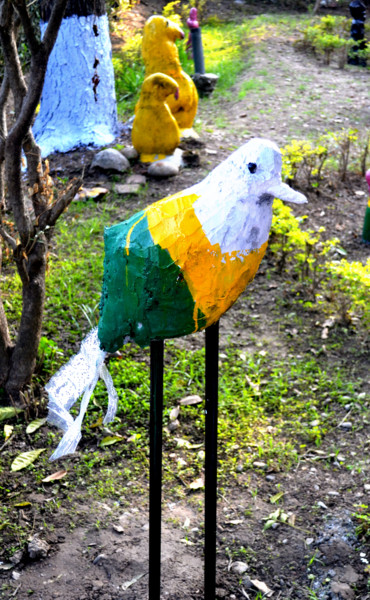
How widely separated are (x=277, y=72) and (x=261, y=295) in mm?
5226

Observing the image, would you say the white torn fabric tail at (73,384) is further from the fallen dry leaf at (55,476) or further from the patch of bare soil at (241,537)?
the fallen dry leaf at (55,476)

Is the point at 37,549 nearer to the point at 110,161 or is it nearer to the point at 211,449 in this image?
the point at 211,449

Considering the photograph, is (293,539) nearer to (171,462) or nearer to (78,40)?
(171,462)

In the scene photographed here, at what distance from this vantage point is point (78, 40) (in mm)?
6078

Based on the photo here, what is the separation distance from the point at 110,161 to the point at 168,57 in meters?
1.28

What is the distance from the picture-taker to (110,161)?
5.67 m

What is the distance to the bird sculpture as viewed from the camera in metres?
1.75

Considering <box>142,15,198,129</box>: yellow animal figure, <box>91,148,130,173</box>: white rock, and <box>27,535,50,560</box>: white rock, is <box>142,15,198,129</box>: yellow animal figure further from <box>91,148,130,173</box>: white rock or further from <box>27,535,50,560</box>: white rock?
<box>27,535,50,560</box>: white rock

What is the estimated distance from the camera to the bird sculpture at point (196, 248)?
1749 millimetres

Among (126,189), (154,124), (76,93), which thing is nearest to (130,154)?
(154,124)

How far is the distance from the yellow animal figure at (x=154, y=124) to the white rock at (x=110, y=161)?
0.22m

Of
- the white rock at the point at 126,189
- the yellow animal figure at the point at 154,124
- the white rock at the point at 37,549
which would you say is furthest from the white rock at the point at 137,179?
the white rock at the point at 37,549

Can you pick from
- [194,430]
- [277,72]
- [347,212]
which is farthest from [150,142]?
[277,72]

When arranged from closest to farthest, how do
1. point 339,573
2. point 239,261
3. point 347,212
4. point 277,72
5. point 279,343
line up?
point 239,261
point 339,573
point 279,343
point 347,212
point 277,72
